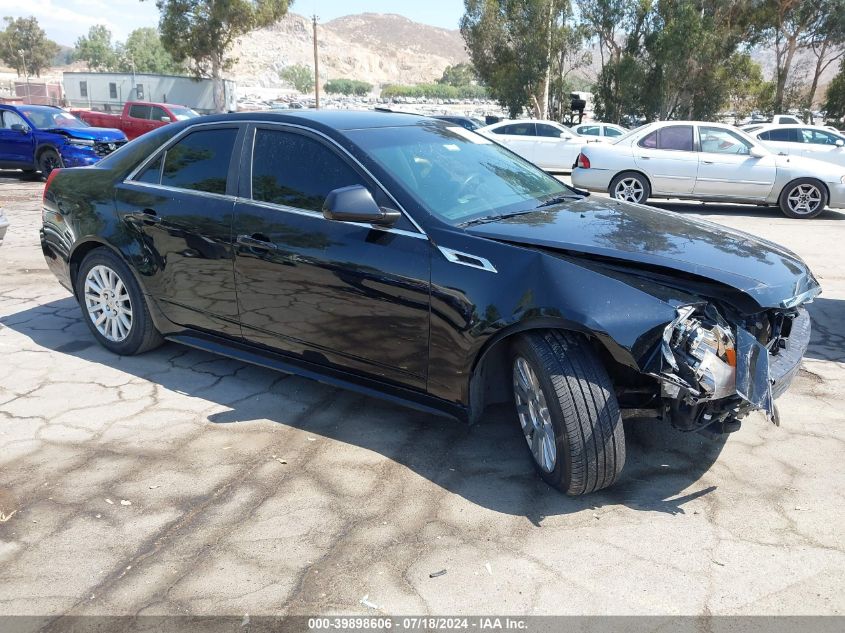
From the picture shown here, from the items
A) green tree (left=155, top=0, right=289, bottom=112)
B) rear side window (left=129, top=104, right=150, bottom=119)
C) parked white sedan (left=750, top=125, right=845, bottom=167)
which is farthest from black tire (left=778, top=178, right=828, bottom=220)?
green tree (left=155, top=0, right=289, bottom=112)

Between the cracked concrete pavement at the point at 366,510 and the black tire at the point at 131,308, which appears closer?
the cracked concrete pavement at the point at 366,510

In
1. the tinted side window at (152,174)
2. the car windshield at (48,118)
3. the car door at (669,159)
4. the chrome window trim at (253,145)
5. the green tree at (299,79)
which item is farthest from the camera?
the green tree at (299,79)

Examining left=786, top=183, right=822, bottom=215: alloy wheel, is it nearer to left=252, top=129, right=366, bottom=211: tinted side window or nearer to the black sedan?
the black sedan

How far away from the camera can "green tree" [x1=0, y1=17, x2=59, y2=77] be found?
86.7m

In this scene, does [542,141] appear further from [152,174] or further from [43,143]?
[152,174]

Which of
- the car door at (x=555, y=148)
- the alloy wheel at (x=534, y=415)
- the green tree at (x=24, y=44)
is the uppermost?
the green tree at (x=24, y=44)

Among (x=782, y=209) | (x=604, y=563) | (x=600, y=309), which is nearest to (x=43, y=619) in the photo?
(x=604, y=563)

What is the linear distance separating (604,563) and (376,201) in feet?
6.54

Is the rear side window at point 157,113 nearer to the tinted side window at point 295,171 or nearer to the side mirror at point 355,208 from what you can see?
the tinted side window at point 295,171

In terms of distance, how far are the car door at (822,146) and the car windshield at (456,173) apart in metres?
13.5

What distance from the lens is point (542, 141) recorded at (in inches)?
738

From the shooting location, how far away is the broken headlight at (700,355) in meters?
2.90

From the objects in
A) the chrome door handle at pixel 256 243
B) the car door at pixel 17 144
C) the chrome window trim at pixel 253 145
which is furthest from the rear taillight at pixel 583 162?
the car door at pixel 17 144

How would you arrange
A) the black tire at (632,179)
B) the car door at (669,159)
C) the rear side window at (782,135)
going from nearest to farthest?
the car door at (669,159) < the black tire at (632,179) < the rear side window at (782,135)
